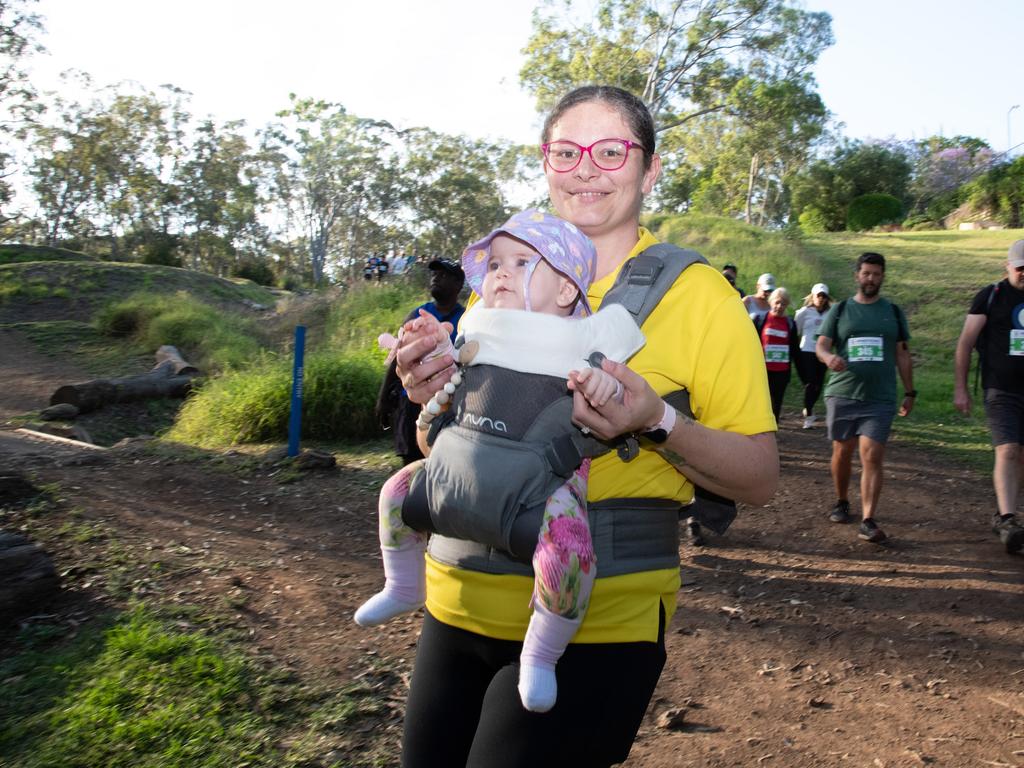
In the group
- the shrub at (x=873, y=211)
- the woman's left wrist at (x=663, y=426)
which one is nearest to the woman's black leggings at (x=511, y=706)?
the woman's left wrist at (x=663, y=426)

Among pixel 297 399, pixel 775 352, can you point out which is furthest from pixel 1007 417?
pixel 297 399

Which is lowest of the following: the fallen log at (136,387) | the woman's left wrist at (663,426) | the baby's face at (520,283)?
the fallen log at (136,387)

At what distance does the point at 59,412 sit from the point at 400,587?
496 inches

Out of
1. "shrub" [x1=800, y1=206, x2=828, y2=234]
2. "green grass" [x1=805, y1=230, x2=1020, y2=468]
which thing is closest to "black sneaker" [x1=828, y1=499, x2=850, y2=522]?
"green grass" [x1=805, y1=230, x2=1020, y2=468]

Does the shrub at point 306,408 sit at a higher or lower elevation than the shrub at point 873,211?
lower

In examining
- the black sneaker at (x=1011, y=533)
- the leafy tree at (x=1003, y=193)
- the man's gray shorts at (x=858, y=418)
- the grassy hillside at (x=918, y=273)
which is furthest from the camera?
the leafy tree at (x=1003, y=193)

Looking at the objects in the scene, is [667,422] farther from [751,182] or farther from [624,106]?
[751,182]

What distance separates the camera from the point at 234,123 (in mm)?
47656

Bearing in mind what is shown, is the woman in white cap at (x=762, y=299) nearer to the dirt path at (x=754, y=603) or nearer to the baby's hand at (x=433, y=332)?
the dirt path at (x=754, y=603)

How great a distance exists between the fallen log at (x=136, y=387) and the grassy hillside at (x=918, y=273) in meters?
10.4

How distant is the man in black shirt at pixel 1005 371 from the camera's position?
5.79 m

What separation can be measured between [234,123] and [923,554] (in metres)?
47.8

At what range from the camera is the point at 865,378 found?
645 centimetres

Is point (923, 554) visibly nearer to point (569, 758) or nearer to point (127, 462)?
point (569, 758)
